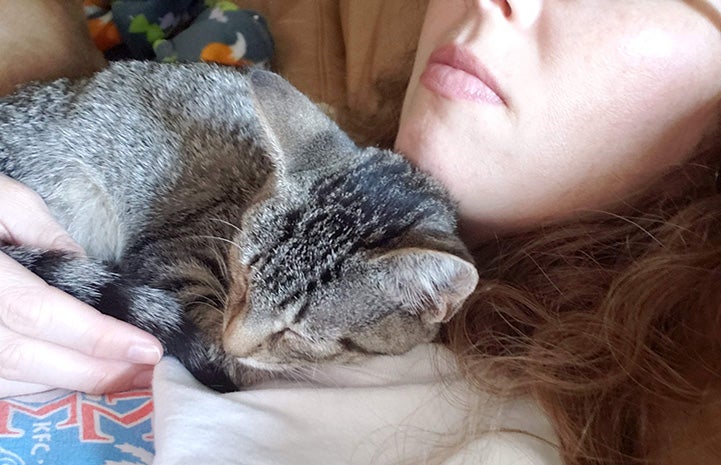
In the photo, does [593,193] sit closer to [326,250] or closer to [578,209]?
[578,209]

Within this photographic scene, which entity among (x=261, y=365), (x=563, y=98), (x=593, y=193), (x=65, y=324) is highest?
(x=563, y=98)

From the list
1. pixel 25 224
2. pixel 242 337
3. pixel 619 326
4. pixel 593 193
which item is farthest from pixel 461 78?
pixel 25 224

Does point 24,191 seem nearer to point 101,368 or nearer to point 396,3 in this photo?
point 101,368

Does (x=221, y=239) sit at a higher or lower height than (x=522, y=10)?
lower

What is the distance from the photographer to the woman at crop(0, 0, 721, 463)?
0.72 metres

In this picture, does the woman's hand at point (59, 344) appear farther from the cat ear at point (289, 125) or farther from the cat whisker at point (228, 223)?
the cat ear at point (289, 125)

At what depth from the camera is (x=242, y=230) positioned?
3.10 ft

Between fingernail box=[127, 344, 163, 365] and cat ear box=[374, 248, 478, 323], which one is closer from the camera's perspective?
cat ear box=[374, 248, 478, 323]

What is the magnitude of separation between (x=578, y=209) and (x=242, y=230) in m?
0.47

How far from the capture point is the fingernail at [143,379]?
874 mm

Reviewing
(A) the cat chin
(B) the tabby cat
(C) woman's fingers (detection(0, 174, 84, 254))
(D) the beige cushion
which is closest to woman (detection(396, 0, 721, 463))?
(B) the tabby cat

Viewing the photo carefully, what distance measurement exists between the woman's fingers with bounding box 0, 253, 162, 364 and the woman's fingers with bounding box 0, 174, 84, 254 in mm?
122

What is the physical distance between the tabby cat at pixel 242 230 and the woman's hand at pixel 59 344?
0.17ft

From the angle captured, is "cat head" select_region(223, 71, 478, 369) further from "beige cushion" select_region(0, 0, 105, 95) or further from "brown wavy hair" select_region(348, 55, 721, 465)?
"beige cushion" select_region(0, 0, 105, 95)
